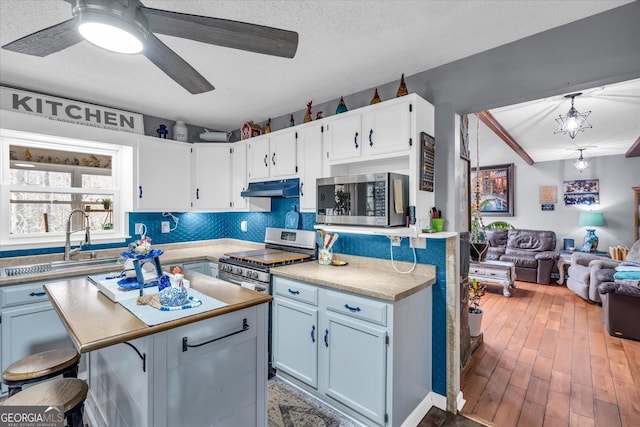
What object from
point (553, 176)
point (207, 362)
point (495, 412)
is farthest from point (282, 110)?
point (553, 176)

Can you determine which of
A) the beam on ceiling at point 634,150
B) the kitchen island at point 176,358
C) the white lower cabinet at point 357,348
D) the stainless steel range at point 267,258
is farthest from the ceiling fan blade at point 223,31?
the beam on ceiling at point 634,150

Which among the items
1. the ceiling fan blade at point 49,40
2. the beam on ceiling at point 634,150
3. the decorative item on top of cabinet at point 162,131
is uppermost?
the beam on ceiling at point 634,150

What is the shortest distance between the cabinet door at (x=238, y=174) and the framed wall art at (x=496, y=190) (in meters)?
6.05

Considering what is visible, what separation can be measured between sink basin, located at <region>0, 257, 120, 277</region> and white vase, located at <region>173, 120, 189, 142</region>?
1530mm

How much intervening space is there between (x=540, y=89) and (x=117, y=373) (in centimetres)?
295

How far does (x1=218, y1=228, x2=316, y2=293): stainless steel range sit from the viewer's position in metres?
2.61

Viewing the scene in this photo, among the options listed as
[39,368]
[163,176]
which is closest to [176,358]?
[39,368]

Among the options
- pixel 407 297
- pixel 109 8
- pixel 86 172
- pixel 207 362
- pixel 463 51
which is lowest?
pixel 207 362

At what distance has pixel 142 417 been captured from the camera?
50.8 inches

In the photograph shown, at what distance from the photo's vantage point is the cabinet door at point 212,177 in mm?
3643

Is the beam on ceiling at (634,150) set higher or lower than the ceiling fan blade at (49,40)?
higher

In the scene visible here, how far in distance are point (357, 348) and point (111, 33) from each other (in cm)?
213

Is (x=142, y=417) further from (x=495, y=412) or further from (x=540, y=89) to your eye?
(x=540, y=89)

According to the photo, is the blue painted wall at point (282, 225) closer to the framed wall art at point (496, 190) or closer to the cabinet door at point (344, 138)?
the cabinet door at point (344, 138)
